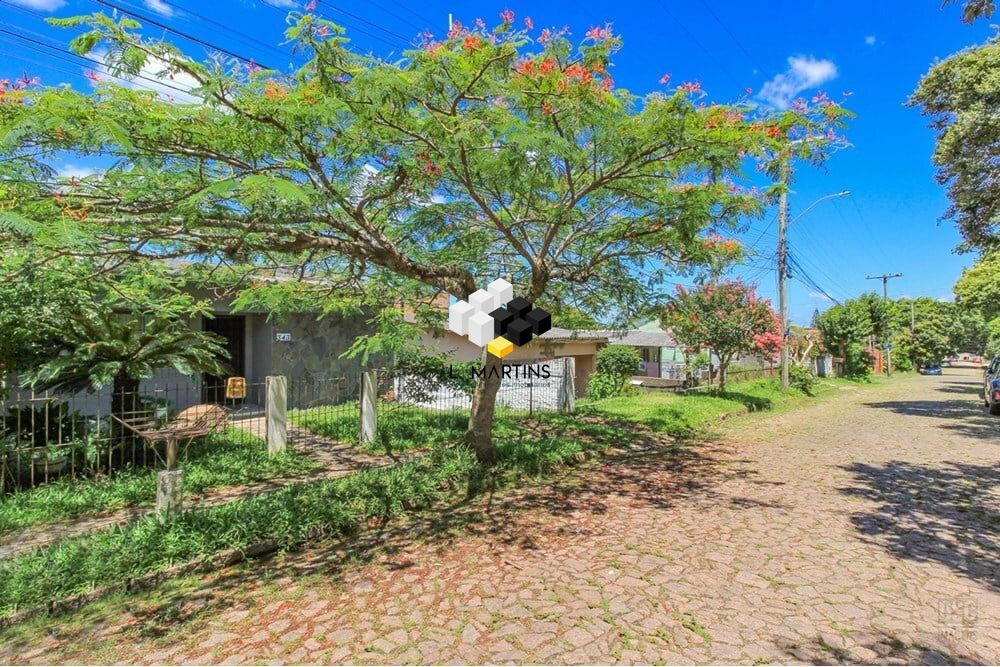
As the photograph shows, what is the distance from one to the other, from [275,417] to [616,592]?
5975mm

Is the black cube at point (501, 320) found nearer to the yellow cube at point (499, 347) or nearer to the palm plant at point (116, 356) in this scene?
the yellow cube at point (499, 347)

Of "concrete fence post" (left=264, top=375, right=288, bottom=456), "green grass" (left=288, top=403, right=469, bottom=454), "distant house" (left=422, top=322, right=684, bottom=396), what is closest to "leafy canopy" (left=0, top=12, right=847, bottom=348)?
"concrete fence post" (left=264, top=375, right=288, bottom=456)

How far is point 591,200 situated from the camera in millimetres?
7555

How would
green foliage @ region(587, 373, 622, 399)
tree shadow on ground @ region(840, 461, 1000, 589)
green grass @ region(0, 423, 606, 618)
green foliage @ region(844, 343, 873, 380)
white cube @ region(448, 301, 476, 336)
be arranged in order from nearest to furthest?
green grass @ region(0, 423, 606, 618)
tree shadow on ground @ region(840, 461, 1000, 589)
white cube @ region(448, 301, 476, 336)
green foliage @ region(587, 373, 622, 399)
green foliage @ region(844, 343, 873, 380)

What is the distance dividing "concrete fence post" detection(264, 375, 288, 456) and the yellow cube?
11.1 ft

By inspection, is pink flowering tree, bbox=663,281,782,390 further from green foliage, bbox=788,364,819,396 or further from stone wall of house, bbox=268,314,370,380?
stone wall of house, bbox=268,314,370,380

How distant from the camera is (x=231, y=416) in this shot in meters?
8.54

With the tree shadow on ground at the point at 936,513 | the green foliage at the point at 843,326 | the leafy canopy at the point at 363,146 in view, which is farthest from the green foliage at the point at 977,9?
the green foliage at the point at 843,326

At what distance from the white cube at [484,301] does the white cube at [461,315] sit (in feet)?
0.31

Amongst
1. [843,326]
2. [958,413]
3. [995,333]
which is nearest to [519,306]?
[958,413]

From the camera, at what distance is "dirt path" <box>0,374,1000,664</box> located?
3.15 metres

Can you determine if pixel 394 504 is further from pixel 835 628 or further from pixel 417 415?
pixel 417 415

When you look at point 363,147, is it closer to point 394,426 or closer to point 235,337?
point 394,426

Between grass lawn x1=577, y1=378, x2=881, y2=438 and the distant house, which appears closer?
grass lawn x1=577, y1=378, x2=881, y2=438
